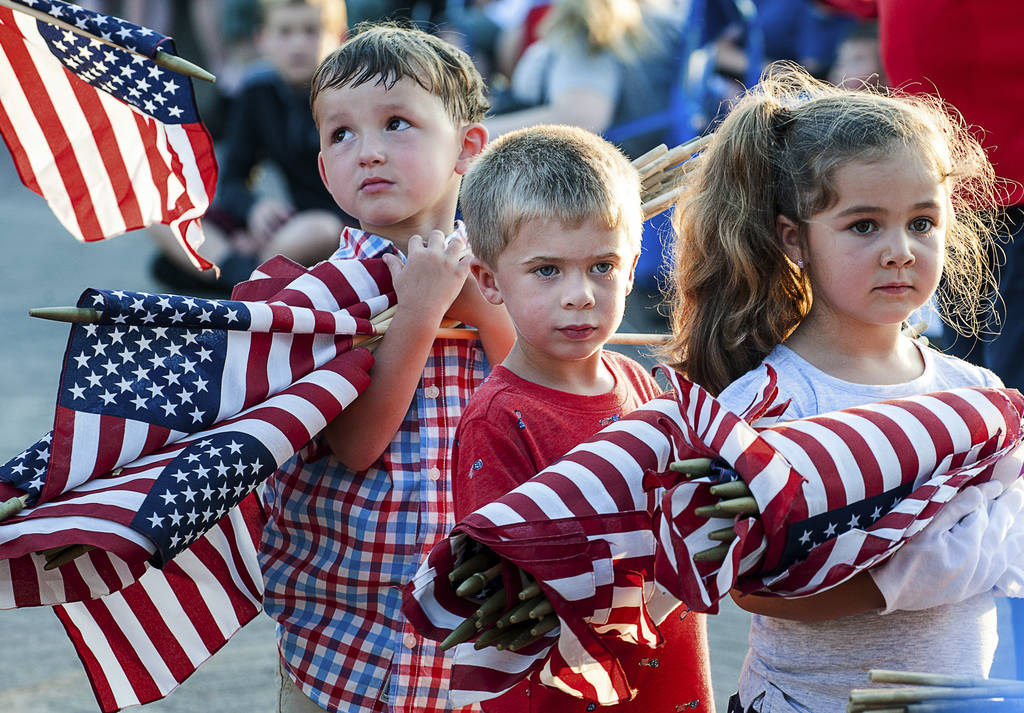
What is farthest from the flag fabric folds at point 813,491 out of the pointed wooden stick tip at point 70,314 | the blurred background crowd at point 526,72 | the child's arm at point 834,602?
the blurred background crowd at point 526,72

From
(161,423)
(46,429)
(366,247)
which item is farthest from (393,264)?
(46,429)

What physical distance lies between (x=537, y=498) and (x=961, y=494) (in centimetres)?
68

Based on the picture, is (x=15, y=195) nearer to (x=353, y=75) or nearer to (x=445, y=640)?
(x=353, y=75)

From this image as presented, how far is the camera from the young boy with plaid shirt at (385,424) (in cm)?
242

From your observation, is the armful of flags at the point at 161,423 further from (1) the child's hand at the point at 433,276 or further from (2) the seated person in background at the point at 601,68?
(2) the seated person in background at the point at 601,68

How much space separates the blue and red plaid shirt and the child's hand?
0.18 meters

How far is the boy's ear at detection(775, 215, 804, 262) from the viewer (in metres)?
2.28

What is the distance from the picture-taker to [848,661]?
6.89 feet

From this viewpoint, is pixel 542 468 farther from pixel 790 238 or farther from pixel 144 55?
pixel 144 55

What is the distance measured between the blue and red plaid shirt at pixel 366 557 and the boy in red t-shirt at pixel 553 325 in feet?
0.80

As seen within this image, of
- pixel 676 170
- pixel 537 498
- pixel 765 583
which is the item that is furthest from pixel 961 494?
pixel 676 170

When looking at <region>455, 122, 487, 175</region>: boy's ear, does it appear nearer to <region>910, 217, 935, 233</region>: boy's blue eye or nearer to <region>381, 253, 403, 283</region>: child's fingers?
<region>381, 253, 403, 283</region>: child's fingers

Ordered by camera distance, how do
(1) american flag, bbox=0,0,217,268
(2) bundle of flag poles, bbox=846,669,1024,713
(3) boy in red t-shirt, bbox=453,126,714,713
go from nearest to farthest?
(2) bundle of flag poles, bbox=846,669,1024,713 → (3) boy in red t-shirt, bbox=453,126,714,713 → (1) american flag, bbox=0,0,217,268

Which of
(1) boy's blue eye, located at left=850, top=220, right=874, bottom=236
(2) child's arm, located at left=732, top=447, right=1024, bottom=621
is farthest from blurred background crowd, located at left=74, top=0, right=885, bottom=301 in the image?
(2) child's arm, located at left=732, top=447, right=1024, bottom=621
